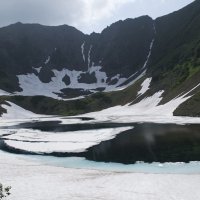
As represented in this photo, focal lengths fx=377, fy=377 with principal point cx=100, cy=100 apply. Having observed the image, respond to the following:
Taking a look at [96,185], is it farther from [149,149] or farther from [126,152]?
[149,149]

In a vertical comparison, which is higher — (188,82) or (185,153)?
(188,82)

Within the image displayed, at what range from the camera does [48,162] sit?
5175cm

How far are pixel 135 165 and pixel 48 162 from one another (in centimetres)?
1281

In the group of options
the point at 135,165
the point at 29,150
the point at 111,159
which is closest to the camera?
the point at 135,165

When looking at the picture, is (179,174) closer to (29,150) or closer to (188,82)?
(29,150)

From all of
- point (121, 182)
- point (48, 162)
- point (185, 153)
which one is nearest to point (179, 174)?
point (121, 182)

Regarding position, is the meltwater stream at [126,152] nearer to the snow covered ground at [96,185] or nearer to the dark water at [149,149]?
the dark water at [149,149]

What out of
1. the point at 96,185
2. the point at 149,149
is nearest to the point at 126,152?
the point at 149,149

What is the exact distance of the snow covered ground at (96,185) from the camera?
3158 centimetres

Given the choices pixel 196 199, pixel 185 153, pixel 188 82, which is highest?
pixel 188 82

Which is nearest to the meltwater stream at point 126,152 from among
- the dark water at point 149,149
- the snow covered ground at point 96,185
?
the dark water at point 149,149

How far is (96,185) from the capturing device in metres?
35.6

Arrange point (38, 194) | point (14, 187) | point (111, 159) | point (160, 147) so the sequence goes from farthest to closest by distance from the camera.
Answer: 1. point (160, 147)
2. point (111, 159)
3. point (14, 187)
4. point (38, 194)

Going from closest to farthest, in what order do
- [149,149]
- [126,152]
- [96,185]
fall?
1. [96,185]
2. [126,152]
3. [149,149]
